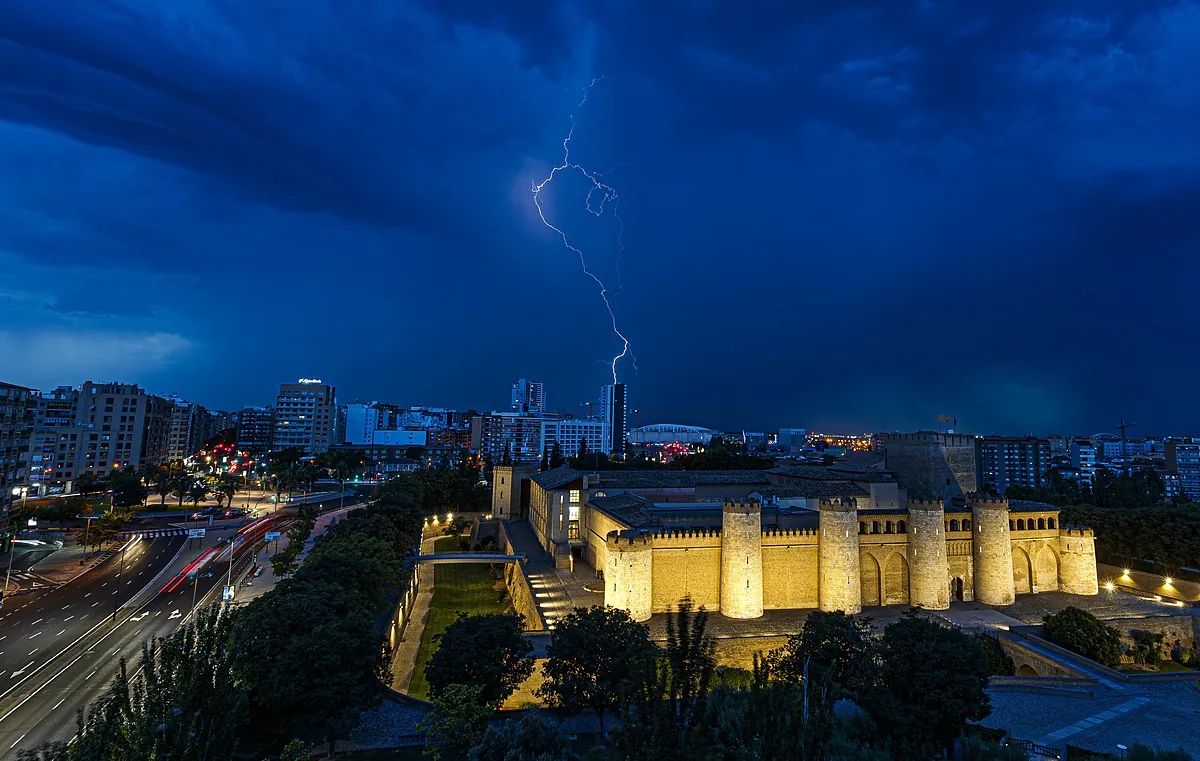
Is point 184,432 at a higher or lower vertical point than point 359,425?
lower

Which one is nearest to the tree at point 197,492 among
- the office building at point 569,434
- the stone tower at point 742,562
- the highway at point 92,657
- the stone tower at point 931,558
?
the highway at point 92,657

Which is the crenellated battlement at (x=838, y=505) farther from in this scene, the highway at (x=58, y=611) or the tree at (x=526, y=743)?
the highway at (x=58, y=611)

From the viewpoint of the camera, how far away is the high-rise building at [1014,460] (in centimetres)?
12950

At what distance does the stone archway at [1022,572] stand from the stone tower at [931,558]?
678cm

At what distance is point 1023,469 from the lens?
130 meters

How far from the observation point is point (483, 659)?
76.9 feet

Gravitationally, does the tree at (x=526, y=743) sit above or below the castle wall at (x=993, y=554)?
below

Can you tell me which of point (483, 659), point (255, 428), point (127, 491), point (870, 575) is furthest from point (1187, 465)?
point (255, 428)

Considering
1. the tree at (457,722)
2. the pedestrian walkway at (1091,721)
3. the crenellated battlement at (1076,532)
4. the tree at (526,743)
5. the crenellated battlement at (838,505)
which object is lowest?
the pedestrian walkway at (1091,721)

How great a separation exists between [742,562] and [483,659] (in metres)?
15.9

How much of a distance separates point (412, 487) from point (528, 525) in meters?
15.2

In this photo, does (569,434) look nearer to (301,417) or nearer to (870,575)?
(301,417)

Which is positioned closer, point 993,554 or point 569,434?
point 993,554

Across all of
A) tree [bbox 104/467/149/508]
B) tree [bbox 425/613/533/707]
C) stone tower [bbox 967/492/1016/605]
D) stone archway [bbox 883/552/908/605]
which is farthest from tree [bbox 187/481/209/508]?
stone tower [bbox 967/492/1016/605]
